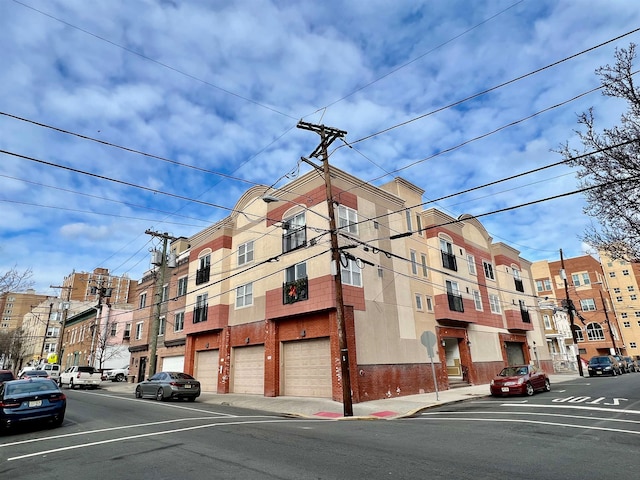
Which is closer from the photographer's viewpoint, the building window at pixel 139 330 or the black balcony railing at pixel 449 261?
the black balcony railing at pixel 449 261

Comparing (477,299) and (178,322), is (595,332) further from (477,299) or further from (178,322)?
(178,322)

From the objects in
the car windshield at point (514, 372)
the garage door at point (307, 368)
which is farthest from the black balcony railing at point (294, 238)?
the car windshield at point (514, 372)

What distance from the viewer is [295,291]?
20.8 m

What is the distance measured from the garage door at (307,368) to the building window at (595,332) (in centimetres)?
6314

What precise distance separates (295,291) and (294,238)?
9.81ft

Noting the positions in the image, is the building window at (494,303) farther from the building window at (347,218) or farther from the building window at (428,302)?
the building window at (347,218)

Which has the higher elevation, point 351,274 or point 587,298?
point 587,298

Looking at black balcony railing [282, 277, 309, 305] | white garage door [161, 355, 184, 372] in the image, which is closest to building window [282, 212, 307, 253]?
black balcony railing [282, 277, 309, 305]

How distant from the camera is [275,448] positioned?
25.3 feet

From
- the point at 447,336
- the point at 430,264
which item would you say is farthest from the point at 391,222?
the point at 447,336

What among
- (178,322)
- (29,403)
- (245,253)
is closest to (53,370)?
(178,322)

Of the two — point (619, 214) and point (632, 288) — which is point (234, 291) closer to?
point (619, 214)

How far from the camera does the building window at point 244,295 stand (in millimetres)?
24469

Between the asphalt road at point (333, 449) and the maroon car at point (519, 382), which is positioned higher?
the maroon car at point (519, 382)
